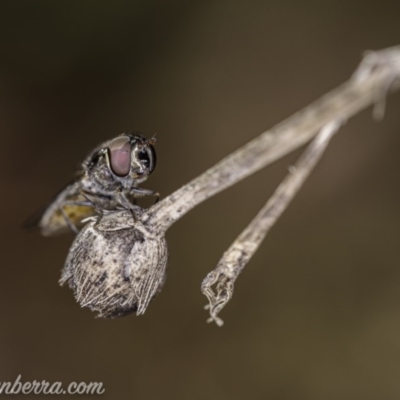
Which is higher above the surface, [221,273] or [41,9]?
[41,9]

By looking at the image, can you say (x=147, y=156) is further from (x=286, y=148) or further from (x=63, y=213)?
(x=286, y=148)

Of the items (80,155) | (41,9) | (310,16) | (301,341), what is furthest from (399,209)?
(41,9)

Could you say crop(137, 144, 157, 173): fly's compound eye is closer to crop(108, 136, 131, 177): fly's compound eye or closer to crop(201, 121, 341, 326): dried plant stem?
crop(108, 136, 131, 177): fly's compound eye

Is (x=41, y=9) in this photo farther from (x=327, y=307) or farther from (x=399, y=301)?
(x=399, y=301)

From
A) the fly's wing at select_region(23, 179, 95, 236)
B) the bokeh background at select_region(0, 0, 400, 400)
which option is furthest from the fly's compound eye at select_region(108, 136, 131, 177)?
the bokeh background at select_region(0, 0, 400, 400)

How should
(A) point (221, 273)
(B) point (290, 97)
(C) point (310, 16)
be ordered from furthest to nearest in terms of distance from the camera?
1. (B) point (290, 97)
2. (C) point (310, 16)
3. (A) point (221, 273)

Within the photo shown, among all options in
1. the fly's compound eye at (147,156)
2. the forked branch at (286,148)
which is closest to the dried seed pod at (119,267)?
the forked branch at (286,148)

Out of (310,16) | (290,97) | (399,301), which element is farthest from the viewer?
(290,97)

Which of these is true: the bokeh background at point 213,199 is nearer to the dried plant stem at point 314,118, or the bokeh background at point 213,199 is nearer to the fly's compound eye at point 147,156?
the fly's compound eye at point 147,156
